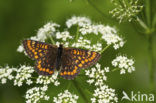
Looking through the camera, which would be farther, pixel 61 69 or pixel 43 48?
pixel 43 48

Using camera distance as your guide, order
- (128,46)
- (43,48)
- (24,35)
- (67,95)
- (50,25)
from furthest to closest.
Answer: (24,35) < (128,46) < (50,25) < (43,48) < (67,95)

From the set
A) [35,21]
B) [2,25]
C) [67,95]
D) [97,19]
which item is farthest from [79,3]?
[67,95]

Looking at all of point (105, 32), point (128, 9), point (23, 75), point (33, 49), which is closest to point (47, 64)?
point (33, 49)

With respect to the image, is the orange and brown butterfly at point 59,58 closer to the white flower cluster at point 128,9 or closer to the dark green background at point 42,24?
the white flower cluster at point 128,9

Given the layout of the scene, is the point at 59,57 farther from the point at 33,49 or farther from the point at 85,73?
the point at 85,73

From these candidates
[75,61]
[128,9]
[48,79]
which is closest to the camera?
[128,9]

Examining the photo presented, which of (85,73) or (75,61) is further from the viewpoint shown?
(85,73)

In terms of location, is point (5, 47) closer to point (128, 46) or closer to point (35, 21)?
point (35, 21)

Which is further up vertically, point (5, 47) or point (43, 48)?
point (5, 47)
